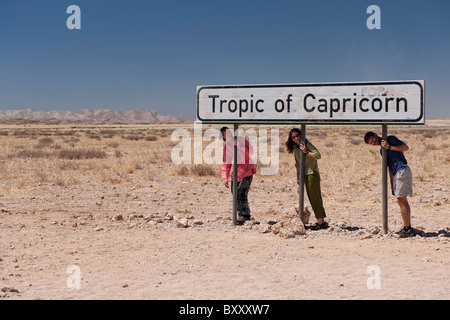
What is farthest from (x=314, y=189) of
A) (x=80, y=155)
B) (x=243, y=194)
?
(x=80, y=155)

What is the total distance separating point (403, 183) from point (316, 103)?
1.71 metres

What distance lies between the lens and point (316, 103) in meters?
6.70

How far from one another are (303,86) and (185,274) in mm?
3432

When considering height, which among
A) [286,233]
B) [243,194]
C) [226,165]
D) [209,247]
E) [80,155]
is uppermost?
[80,155]

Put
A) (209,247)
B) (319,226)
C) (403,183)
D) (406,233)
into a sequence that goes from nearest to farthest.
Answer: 1. (209,247)
2. (403,183)
3. (406,233)
4. (319,226)

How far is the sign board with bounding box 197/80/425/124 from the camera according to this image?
20.3 feet

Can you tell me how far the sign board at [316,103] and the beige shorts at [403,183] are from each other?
28.9 inches

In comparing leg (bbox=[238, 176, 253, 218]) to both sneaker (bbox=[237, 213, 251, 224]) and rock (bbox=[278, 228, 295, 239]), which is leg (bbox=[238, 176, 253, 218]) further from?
rock (bbox=[278, 228, 295, 239])

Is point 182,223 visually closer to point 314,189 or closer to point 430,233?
point 314,189

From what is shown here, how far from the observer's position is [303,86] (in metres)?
6.76

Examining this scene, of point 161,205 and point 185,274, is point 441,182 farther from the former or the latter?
point 185,274

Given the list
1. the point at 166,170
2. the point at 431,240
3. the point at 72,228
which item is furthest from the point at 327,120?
the point at 166,170

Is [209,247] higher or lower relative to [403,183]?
lower

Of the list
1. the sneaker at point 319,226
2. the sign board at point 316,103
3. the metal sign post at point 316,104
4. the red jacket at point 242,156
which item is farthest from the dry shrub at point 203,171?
the sneaker at point 319,226
